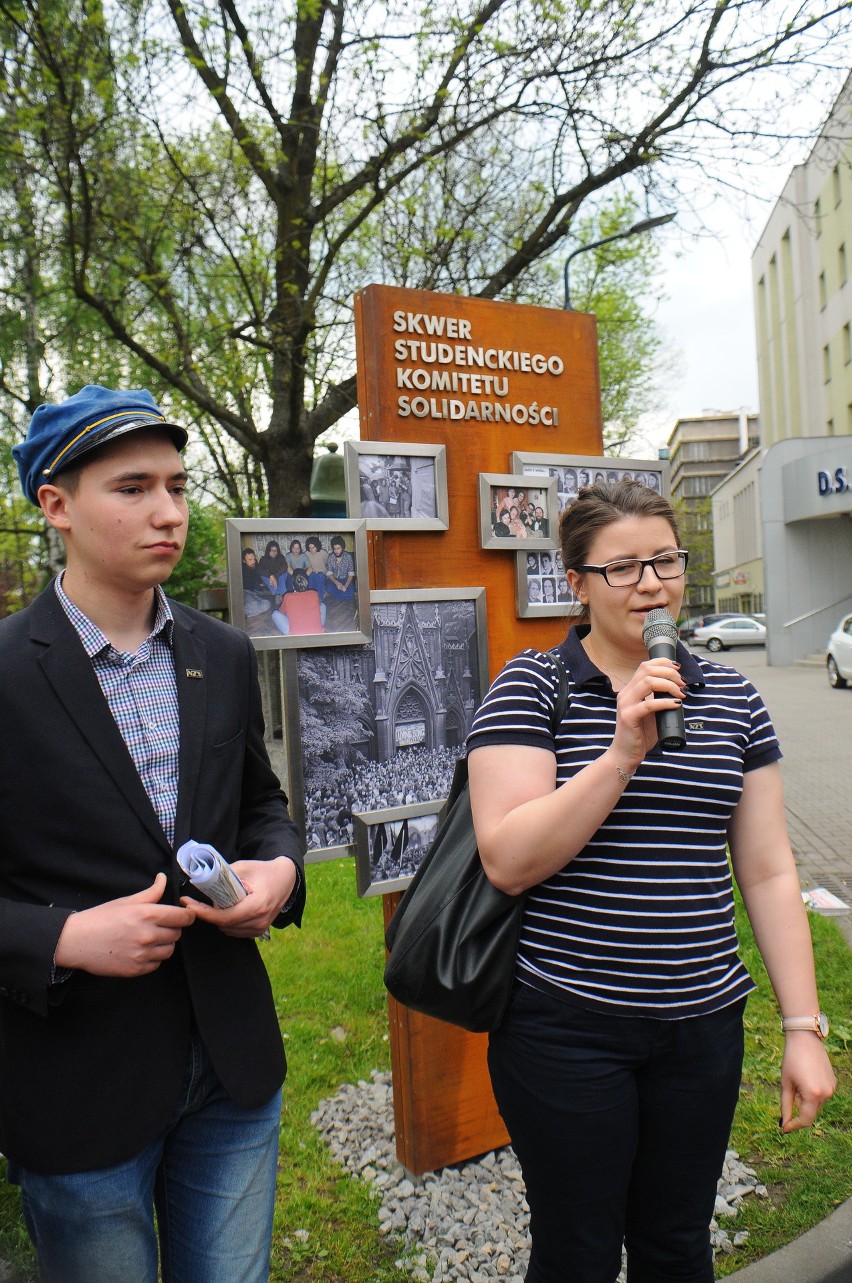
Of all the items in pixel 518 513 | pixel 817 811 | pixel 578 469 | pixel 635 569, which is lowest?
pixel 817 811

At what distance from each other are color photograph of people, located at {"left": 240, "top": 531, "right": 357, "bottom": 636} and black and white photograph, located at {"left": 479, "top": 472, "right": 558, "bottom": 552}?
51 centimetres

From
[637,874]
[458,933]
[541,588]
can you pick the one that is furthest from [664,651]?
[541,588]

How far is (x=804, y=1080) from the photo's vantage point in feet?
5.82

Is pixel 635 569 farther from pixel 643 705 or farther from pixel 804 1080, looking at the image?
pixel 804 1080

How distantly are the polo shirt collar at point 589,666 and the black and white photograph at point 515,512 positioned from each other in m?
1.10

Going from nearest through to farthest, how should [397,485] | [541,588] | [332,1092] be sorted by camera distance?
[397,485] → [541,588] → [332,1092]

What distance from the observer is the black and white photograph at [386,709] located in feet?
8.77

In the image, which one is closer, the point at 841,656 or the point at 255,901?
the point at 255,901

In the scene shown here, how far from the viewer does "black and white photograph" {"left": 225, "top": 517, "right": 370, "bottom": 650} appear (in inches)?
98.8

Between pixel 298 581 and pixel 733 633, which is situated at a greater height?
pixel 298 581

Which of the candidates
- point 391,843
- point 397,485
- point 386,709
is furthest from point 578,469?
point 391,843

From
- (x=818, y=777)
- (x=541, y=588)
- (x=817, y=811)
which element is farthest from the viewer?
(x=818, y=777)

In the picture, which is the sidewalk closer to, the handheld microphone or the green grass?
the green grass

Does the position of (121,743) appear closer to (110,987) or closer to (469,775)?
(110,987)
